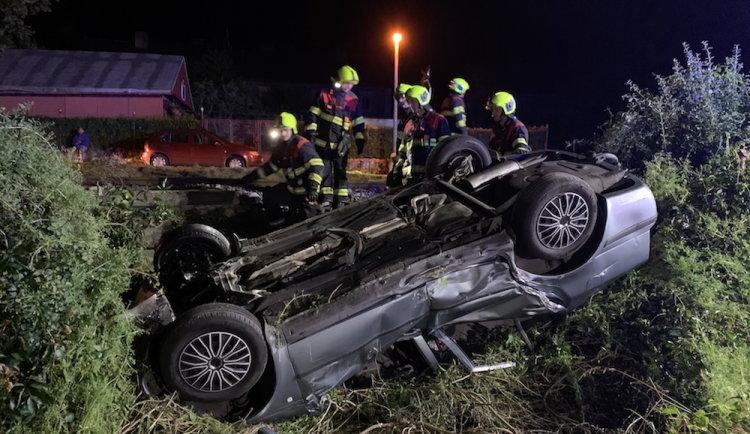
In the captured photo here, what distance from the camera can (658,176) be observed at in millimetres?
4617

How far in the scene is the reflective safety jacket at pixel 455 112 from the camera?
693 centimetres

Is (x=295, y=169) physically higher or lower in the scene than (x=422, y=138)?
lower

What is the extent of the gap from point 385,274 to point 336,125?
433 cm

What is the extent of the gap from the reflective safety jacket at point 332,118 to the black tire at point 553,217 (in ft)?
13.1

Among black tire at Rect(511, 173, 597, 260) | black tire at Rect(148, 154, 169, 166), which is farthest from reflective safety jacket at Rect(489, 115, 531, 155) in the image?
black tire at Rect(148, 154, 169, 166)

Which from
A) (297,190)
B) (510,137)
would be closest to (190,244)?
(297,190)

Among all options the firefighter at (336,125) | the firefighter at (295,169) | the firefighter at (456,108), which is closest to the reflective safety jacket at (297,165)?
the firefighter at (295,169)

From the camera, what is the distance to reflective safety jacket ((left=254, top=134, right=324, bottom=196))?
5.77 metres

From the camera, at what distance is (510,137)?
21.1 ft

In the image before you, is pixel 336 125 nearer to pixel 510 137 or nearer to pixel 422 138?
pixel 422 138

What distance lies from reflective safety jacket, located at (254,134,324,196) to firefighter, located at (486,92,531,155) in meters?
2.41

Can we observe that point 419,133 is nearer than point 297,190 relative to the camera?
No

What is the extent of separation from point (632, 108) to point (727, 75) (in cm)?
86

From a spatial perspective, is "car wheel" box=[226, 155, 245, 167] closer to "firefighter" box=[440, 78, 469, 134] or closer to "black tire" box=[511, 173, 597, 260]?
"firefighter" box=[440, 78, 469, 134]
